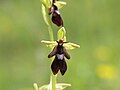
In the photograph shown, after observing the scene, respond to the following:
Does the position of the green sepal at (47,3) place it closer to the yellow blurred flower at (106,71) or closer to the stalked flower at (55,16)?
the stalked flower at (55,16)

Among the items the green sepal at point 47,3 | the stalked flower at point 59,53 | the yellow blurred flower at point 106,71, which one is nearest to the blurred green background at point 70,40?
the yellow blurred flower at point 106,71

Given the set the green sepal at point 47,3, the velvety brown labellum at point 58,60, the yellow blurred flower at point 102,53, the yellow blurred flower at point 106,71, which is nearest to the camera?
the velvety brown labellum at point 58,60

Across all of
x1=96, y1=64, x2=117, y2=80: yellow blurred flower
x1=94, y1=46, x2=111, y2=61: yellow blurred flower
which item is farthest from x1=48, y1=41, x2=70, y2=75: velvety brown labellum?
x1=94, y1=46, x2=111, y2=61: yellow blurred flower

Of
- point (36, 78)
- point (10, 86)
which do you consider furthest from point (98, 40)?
point (10, 86)

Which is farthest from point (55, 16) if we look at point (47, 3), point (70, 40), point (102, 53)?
point (70, 40)

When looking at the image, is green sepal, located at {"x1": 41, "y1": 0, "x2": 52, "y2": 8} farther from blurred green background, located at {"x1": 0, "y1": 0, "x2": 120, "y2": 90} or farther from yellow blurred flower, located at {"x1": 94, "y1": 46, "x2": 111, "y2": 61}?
yellow blurred flower, located at {"x1": 94, "y1": 46, "x2": 111, "y2": 61}

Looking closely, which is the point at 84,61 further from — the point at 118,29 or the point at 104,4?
the point at 104,4

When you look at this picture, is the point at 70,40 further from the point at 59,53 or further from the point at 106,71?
the point at 59,53
